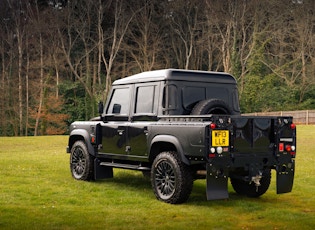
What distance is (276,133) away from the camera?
9.62m

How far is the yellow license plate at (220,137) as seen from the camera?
28.6ft

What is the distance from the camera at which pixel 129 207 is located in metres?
9.40

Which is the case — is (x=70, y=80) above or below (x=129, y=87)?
above

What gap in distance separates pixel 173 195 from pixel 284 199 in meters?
2.40

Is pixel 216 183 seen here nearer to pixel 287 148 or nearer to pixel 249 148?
pixel 249 148

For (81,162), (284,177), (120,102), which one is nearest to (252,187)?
(284,177)

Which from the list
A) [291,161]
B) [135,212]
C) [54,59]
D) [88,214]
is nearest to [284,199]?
[291,161]

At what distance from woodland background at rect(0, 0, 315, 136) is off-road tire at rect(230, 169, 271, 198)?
33907 millimetres

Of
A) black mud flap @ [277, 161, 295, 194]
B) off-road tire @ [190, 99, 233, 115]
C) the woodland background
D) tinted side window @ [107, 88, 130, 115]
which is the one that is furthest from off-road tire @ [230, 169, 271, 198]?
the woodland background

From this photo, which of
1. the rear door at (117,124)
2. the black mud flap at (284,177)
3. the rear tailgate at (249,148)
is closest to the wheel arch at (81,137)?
the rear door at (117,124)

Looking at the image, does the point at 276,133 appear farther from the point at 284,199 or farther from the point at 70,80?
the point at 70,80

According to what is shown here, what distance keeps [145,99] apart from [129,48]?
3715cm

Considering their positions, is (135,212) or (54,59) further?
(54,59)

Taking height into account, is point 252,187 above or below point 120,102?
below
